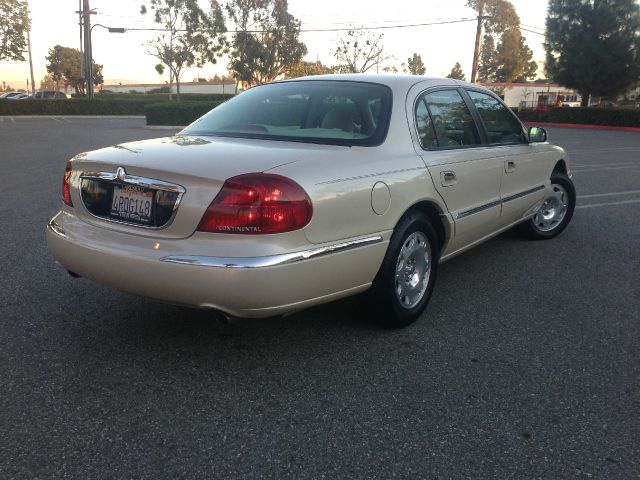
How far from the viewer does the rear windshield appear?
3.41m

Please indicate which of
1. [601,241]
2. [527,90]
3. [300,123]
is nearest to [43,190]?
[300,123]

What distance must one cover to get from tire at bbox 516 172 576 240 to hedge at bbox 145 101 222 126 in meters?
19.6

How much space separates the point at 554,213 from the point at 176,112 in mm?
20608

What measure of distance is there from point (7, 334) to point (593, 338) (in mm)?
3494

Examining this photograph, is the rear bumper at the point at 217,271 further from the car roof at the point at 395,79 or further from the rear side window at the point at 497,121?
the rear side window at the point at 497,121

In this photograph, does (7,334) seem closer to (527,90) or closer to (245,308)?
(245,308)

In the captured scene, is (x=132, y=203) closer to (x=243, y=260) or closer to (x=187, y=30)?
(x=243, y=260)

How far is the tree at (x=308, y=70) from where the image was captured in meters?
48.3

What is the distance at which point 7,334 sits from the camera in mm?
3332

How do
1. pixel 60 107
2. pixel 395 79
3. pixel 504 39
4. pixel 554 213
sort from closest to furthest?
pixel 395 79 < pixel 554 213 < pixel 60 107 < pixel 504 39

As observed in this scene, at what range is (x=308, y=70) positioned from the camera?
5247 centimetres

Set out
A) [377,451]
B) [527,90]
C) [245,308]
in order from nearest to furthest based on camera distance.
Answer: [377,451] < [245,308] < [527,90]

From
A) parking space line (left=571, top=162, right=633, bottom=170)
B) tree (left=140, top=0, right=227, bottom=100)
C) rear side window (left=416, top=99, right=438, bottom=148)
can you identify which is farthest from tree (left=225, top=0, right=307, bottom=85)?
rear side window (left=416, top=99, right=438, bottom=148)

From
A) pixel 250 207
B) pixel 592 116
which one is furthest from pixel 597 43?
pixel 250 207
